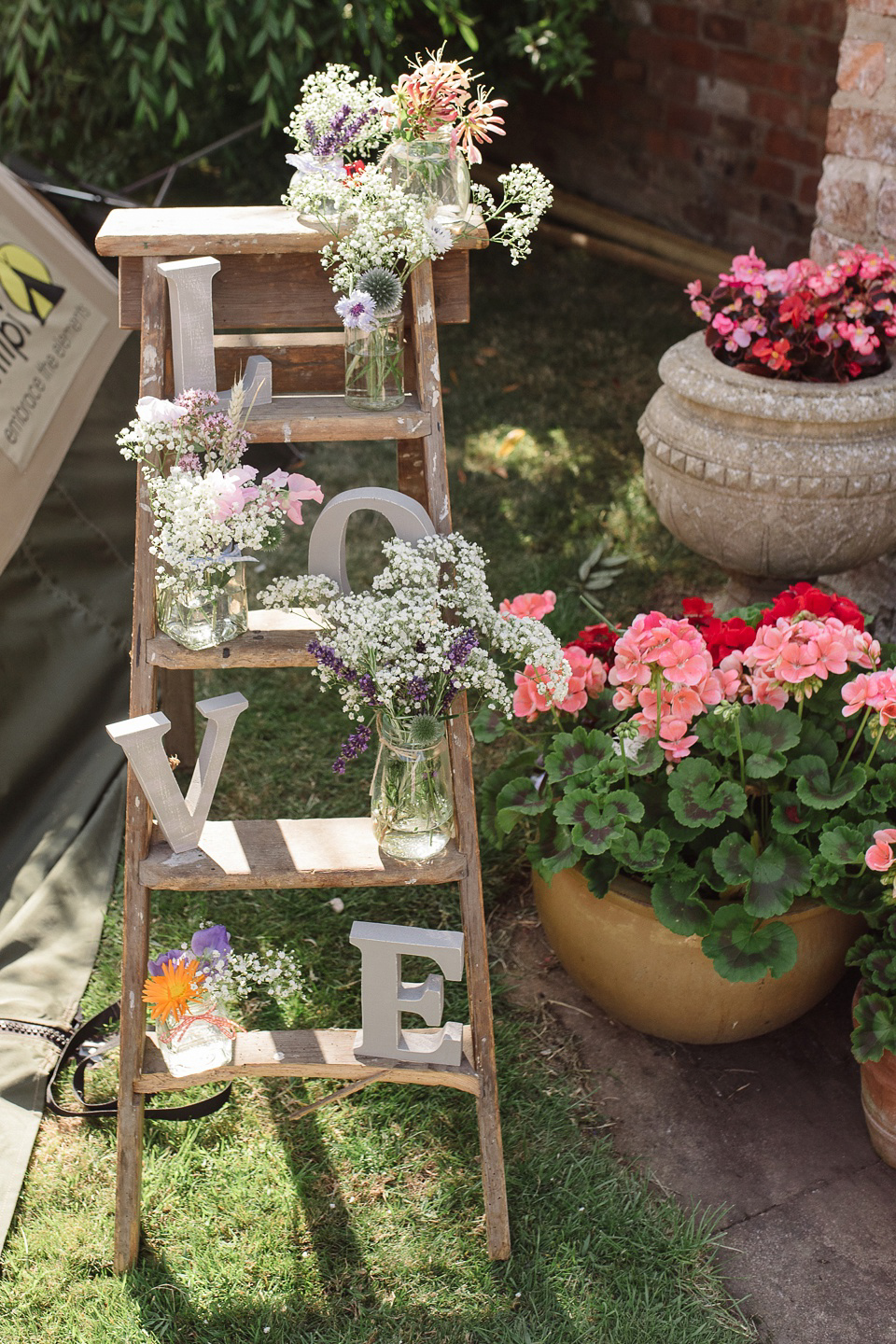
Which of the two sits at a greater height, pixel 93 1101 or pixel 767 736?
pixel 767 736

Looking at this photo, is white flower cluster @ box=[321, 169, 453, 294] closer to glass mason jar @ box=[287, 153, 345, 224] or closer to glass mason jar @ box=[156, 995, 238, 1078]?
glass mason jar @ box=[287, 153, 345, 224]

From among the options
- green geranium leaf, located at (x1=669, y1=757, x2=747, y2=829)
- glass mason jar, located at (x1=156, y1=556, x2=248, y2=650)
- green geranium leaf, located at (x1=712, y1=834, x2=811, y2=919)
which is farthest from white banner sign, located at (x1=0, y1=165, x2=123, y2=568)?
green geranium leaf, located at (x1=712, y1=834, x2=811, y2=919)

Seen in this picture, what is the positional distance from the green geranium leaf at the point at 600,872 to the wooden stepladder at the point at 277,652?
11.3 inches

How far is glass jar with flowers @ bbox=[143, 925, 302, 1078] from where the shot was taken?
1.80m

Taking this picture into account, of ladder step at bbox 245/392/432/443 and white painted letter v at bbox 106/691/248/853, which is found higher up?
ladder step at bbox 245/392/432/443

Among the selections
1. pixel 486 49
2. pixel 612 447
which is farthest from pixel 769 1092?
pixel 486 49

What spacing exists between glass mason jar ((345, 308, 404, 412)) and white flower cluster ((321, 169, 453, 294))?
3.4 inches

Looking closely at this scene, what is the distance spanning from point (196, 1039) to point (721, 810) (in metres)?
0.88

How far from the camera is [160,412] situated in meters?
1.58

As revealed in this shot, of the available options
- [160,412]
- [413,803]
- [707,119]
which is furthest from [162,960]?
[707,119]

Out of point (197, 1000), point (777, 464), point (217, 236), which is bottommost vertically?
point (197, 1000)

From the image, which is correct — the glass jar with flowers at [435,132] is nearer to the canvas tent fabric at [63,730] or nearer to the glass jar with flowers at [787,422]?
the glass jar with flowers at [787,422]

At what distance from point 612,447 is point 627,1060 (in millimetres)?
2518

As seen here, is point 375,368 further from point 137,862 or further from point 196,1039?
point 196,1039
